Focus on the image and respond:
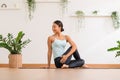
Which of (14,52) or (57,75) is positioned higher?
(57,75)

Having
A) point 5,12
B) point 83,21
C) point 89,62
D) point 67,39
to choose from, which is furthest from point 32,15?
point 67,39

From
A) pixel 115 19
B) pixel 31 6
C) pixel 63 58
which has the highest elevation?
pixel 31 6

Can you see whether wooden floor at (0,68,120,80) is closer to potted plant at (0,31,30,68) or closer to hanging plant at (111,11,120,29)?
potted plant at (0,31,30,68)

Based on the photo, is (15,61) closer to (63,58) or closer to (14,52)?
(14,52)

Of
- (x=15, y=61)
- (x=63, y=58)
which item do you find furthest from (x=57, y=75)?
(x=63, y=58)

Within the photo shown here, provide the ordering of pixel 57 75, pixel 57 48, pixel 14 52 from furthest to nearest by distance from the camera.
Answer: pixel 57 48 < pixel 14 52 < pixel 57 75

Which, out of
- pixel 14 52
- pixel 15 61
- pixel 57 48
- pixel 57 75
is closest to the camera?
pixel 57 75

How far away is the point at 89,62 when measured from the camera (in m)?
6.73

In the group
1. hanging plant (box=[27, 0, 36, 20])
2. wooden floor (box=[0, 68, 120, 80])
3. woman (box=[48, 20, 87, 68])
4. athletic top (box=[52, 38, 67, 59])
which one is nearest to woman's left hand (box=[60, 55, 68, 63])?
woman (box=[48, 20, 87, 68])

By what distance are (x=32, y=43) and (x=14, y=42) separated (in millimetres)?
2415

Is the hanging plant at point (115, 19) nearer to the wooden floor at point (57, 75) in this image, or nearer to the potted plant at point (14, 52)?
the potted plant at point (14, 52)

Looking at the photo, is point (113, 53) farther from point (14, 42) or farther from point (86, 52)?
point (14, 42)

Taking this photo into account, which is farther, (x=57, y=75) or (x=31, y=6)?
(x=31, y=6)

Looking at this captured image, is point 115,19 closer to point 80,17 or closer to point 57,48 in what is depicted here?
point 80,17
